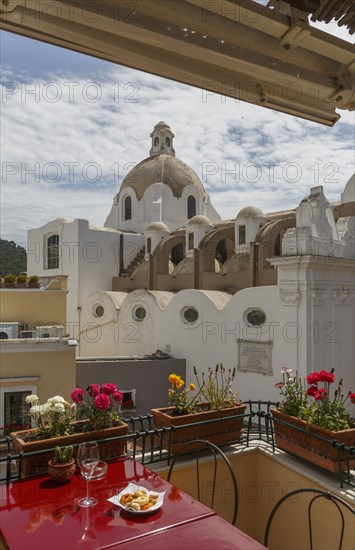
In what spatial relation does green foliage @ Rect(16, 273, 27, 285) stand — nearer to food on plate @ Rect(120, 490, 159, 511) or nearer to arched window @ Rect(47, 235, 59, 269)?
arched window @ Rect(47, 235, 59, 269)

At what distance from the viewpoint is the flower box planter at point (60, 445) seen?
10.2 ft

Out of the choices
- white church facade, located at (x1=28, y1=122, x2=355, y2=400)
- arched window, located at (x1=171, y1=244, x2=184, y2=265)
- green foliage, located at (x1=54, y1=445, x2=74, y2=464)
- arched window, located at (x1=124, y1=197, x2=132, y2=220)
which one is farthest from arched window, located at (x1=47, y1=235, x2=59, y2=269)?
green foliage, located at (x1=54, y1=445, x2=74, y2=464)

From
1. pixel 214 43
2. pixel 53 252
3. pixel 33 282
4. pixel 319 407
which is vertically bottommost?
pixel 319 407

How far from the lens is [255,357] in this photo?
40.7ft

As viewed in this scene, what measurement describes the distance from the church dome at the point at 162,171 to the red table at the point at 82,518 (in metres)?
23.0

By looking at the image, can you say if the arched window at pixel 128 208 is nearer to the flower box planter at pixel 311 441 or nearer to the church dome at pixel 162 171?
the church dome at pixel 162 171

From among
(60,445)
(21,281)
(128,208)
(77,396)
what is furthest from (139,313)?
(60,445)

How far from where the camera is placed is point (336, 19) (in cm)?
156

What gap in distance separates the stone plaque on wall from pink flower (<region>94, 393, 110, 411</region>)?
9.09m

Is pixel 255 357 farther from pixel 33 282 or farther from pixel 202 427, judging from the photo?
pixel 202 427

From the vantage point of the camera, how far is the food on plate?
243 centimetres

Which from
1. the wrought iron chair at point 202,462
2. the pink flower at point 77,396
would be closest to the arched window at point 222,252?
the wrought iron chair at point 202,462

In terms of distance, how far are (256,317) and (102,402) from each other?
9.46 metres

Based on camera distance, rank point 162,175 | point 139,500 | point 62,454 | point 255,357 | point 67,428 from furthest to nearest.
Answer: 1. point 162,175
2. point 255,357
3. point 67,428
4. point 62,454
5. point 139,500
